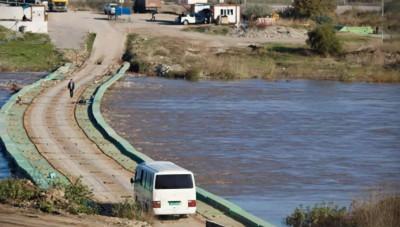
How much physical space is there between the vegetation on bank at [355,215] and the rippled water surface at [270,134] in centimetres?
69

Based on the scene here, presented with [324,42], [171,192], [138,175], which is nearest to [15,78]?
[324,42]

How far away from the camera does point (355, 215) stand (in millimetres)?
22875

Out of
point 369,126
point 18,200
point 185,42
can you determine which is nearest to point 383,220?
point 18,200

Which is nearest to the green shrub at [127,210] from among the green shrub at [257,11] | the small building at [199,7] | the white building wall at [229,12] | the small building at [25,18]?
the small building at [25,18]

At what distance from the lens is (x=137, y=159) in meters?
32.5

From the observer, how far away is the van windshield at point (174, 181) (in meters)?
23.0

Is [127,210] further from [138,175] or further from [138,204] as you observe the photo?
[138,175]

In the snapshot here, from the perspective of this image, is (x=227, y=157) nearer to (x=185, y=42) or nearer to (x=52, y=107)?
(x=52, y=107)

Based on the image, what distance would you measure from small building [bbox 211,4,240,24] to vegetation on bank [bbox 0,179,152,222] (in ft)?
207

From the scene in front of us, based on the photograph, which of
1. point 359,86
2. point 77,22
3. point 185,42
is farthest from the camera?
point 77,22

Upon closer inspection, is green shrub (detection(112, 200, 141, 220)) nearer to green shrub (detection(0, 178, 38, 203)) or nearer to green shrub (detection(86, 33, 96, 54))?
green shrub (detection(0, 178, 38, 203))

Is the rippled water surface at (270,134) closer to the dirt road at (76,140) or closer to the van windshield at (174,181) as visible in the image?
the dirt road at (76,140)

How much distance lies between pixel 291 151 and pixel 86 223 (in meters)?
16.1

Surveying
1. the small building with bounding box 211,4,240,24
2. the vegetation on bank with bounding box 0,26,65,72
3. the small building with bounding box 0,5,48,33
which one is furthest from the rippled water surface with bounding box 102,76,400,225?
the small building with bounding box 211,4,240,24
